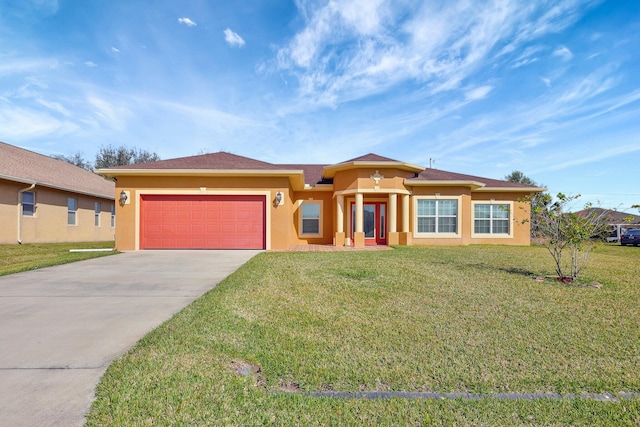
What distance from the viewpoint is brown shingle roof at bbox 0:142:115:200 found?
1420cm

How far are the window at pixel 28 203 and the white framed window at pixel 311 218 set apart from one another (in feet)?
44.1

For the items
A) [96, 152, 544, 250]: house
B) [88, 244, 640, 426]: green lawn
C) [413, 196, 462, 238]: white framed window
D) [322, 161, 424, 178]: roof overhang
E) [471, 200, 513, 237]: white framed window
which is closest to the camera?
[88, 244, 640, 426]: green lawn

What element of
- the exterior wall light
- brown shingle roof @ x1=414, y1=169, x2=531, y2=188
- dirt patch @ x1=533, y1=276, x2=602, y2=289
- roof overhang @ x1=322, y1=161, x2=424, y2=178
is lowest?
dirt patch @ x1=533, y1=276, x2=602, y2=289

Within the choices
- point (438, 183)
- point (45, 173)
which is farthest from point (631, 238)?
Result: point (45, 173)

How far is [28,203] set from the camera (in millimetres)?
14547

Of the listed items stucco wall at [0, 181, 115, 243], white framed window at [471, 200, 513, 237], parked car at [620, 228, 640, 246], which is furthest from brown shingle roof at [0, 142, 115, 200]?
parked car at [620, 228, 640, 246]

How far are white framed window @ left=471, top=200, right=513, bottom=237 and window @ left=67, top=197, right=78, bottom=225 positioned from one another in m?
22.6

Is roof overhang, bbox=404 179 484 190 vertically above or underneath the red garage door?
above

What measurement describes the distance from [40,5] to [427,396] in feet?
45.2

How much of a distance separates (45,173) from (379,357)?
2099 centimetres

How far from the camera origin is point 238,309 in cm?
432

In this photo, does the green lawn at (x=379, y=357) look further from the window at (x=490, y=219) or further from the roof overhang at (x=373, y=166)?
the window at (x=490, y=219)

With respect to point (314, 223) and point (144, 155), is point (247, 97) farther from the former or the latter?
point (144, 155)

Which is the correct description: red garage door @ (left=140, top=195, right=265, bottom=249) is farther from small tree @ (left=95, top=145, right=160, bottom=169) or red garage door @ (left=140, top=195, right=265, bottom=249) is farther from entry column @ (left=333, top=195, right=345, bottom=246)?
small tree @ (left=95, top=145, right=160, bottom=169)
